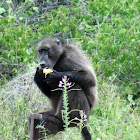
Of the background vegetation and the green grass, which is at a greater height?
the background vegetation

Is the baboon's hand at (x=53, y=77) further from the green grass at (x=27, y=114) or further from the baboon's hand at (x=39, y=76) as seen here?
the green grass at (x=27, y=114)

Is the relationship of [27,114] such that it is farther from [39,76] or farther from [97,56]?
[97,56]

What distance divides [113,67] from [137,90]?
1065 mm

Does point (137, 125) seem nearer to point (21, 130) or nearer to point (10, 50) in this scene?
point (21, 130)

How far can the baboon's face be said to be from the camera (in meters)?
4.60

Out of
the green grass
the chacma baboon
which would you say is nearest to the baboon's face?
the chacma baboon

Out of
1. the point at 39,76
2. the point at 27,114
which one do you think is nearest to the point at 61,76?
the point at 39,76

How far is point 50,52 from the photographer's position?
4.71 m

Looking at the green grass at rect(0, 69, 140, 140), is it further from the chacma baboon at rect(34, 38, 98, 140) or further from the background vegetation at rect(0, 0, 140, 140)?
the chacma baboon at rect(34, 38, 98, 140)

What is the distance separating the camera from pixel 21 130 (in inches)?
204

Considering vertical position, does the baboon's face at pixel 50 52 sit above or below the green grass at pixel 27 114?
above

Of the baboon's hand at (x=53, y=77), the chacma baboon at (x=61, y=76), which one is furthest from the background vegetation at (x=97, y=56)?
the baboon's hand at (x=53, y=77)

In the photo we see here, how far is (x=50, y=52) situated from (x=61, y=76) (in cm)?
53

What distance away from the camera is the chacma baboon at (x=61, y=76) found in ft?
14.1
